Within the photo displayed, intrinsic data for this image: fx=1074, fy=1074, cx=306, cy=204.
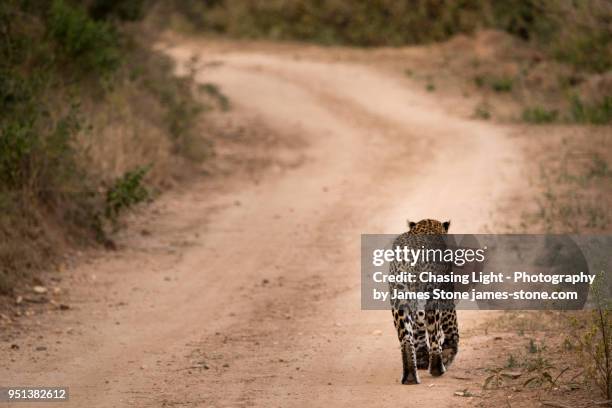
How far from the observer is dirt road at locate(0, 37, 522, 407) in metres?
8.47

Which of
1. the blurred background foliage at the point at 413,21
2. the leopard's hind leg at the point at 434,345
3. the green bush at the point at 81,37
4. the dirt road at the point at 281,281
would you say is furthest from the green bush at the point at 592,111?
the leopard's hind leg at the point at 434,345

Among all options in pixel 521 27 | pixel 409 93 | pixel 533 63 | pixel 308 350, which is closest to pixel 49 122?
pixel 308 350

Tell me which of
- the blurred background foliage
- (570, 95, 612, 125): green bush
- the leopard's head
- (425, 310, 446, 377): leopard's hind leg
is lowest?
(425, 310, 446, 377): leopard's hind leg

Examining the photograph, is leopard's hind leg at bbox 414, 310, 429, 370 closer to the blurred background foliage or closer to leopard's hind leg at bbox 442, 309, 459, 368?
leopard's hind leg at bbox 442, 309, 459, 368

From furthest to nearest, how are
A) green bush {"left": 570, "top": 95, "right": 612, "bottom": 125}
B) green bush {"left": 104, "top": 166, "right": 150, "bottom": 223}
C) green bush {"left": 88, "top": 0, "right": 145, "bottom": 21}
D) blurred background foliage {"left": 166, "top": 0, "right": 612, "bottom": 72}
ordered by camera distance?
blurred background foliage {"left": 166, "top": 0, "right": 612, "bottom": 72} → green bush {"left": 570, "top": 95, "right": 612, "bottom": 125} → green bush {"left": 88, "top": 0, "right": 145, "bottom": 21} → green bush {"left": 104, "top": 166, "right": 150, "bottom": 223}

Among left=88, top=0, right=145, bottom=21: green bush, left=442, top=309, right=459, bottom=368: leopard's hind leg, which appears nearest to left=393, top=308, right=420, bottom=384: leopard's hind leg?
left=442, top=309, right=459, bottom=368: leopard's hind leg

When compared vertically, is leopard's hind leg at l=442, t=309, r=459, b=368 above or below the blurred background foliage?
below

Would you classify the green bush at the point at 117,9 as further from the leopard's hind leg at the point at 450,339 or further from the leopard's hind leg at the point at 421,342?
the leopard's hind leg at the point at 421,342

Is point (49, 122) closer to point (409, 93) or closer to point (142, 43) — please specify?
point (142, 43)

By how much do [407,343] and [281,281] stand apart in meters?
4.56

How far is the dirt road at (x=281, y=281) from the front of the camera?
8.47 meters

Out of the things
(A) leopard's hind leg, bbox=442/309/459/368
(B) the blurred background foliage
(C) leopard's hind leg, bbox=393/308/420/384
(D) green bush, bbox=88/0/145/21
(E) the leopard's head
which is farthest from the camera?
(B) the blurred background foliage

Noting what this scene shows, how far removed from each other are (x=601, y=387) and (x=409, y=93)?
1800 centimetres

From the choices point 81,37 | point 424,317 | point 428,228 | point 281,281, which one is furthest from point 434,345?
point 81,37
